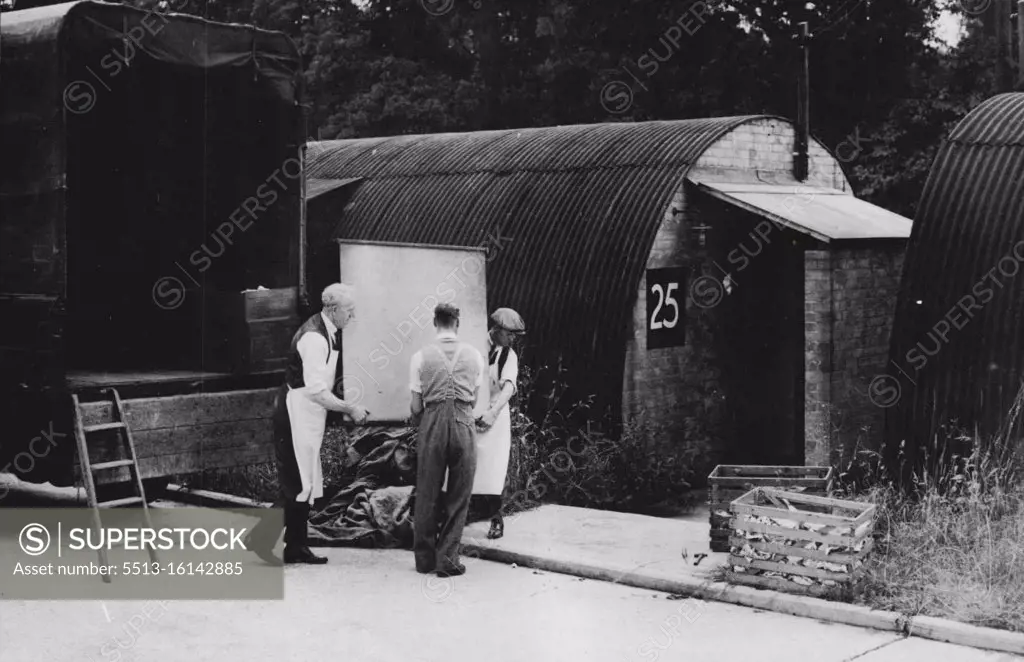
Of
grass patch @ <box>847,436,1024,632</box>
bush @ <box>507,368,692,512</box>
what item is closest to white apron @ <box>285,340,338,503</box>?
bush @ <box>507,368,692,512</box>

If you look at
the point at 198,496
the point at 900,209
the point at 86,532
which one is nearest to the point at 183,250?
the point at 198,496

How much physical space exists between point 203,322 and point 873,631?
6.43 m

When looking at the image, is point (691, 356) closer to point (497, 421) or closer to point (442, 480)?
point (497, 421)

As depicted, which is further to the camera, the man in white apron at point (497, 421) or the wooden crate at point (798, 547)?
the man in white apron at point (497, 421)

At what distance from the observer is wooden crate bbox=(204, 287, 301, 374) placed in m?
10.8

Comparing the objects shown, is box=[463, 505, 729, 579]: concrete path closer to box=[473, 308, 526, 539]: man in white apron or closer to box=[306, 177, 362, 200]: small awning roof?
box=[473, 308, 526, 539]: man in white apron

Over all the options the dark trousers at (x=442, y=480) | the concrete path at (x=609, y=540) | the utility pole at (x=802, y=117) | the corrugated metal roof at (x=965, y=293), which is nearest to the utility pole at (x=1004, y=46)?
the utility pole at (x=802, y=117)

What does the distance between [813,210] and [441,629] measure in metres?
7.26

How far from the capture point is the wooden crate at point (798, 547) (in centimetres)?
798

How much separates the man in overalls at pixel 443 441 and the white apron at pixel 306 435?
70 cm

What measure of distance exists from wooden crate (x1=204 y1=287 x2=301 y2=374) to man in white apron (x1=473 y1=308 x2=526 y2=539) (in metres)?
2.14

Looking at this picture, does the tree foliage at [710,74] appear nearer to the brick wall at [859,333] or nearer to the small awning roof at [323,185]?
the small awning roof at [323,185]

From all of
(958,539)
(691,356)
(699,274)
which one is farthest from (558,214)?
(958,539)

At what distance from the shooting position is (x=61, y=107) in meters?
9.23
